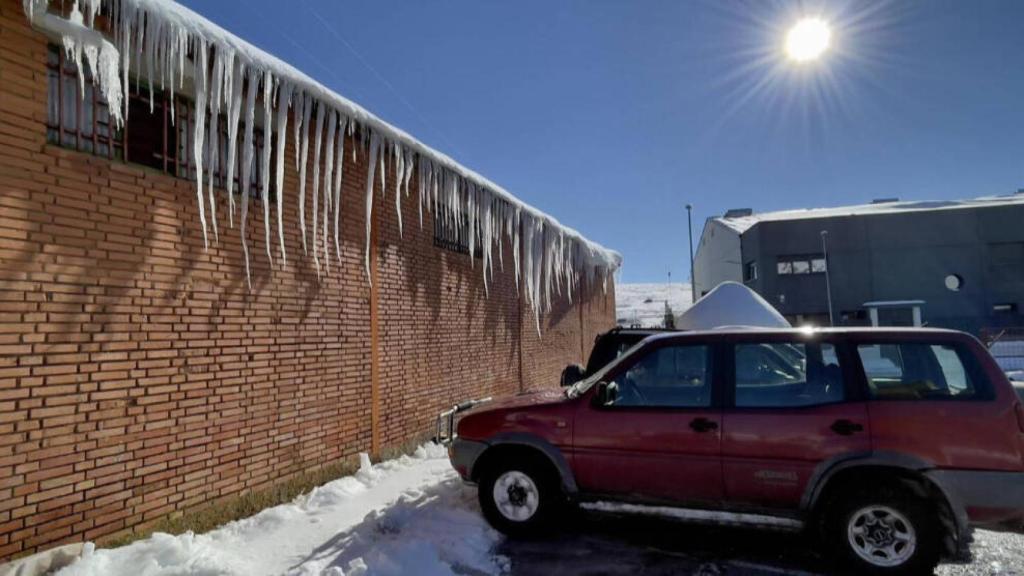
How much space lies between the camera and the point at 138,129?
4.29 metres

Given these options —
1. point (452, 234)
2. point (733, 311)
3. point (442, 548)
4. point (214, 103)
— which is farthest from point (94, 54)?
point (733, 311)

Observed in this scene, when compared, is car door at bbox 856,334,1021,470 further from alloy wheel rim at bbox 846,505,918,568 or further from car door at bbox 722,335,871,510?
alloy wheel rim at bbox 846,505,918,568

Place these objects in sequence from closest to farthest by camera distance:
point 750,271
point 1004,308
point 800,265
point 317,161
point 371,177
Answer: point 317,161, point 371,177, point 1004,308, point 800,265, point 750,271

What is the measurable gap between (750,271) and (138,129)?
32.6m

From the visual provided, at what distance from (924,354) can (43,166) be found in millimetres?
6316

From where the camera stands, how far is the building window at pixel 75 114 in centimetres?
373

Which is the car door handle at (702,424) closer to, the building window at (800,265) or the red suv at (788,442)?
the red suv at (788,442)

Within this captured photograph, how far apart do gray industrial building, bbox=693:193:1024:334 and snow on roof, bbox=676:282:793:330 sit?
19199 millimetres

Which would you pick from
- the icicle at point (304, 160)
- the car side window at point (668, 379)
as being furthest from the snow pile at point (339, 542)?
the icicle at point (304, 160)

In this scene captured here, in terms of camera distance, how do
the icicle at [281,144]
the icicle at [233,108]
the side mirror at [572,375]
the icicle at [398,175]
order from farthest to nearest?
the side mirror at [572,375] < the icicle at [398,175] < the icicle at [281,144] < the icicle at [233,108]

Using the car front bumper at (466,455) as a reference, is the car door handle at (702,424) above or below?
above

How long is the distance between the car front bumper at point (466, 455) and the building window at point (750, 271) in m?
29.6

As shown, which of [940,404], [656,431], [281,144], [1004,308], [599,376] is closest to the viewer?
[940,404]

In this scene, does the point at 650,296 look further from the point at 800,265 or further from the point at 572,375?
the point at 572,375
